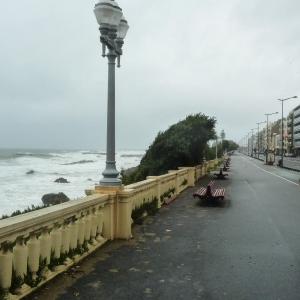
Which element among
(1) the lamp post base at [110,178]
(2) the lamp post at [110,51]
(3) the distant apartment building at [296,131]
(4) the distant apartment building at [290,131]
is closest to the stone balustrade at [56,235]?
(1) the lamp post base at [110,178]

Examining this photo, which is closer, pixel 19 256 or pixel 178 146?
pixel 19 256

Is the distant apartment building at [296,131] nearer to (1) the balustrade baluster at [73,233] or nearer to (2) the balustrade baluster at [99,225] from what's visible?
(2) the balustrade baluster at [99,225]

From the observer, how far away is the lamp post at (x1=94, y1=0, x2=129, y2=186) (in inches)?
259

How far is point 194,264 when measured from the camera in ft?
17.8

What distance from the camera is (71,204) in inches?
205

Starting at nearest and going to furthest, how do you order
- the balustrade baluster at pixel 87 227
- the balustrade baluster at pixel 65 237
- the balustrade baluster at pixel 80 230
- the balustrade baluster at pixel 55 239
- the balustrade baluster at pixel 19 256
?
the balustrade baluster at pixel 19 256
the balustrade baluster at pixel 55 239
the balustrade baluster at pixel 65 237
the balustrade baluster at pixel 80 230
the balustrade baluster at pixel 87 227

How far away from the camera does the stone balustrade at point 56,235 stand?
12.5ft

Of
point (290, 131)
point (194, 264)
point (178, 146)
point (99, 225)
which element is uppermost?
point (290, 131)

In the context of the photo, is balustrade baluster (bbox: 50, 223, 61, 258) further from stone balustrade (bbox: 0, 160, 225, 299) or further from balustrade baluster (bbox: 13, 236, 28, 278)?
balustrade baluster (bbox: 13, 236, 28, 278)

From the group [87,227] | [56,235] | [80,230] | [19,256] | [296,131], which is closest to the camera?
[19,256]

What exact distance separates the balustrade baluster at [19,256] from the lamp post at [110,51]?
9.40ft

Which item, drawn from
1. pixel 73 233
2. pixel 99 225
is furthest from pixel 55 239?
pixel 99 225

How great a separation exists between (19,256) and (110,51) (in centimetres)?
444

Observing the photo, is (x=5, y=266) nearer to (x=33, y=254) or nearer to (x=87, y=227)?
(x=33, y=254)
